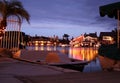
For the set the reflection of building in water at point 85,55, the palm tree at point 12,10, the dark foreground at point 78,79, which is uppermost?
the palm tree at point 12,10

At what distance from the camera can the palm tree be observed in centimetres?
2780

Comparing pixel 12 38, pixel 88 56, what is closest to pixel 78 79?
pixel 12 38

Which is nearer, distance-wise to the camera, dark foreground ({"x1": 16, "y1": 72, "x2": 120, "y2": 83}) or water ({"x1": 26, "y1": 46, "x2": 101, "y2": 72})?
dark foreground ({"x1": 16, "y1": 72, "x2": 120, "y2": 83})

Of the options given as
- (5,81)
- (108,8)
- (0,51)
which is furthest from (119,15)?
(0,51)

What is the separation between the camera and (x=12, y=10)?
28328 mm

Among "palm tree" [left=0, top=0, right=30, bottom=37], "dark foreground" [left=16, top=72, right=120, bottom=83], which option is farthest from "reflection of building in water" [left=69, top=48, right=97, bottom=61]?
"dark foreground" [left=16, top=72, right=120, bottom=83]

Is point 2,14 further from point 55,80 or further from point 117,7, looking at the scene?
point 55,80

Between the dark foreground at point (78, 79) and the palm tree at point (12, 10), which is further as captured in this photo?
the palm tree at point (12, 10)

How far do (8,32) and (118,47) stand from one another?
48.0 feet

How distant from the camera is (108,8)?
15562mm

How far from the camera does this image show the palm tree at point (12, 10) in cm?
2780

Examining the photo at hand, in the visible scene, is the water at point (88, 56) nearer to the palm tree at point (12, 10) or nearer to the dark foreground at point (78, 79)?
the palm tree at point (12, 10)

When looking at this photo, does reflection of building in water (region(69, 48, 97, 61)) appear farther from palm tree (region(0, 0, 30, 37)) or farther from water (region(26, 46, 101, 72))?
palm tree (region(0, 0, 30, 37))

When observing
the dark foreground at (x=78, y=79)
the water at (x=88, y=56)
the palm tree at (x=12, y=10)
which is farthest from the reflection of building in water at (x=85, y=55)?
the dark foreground at (x=78, y=79)
